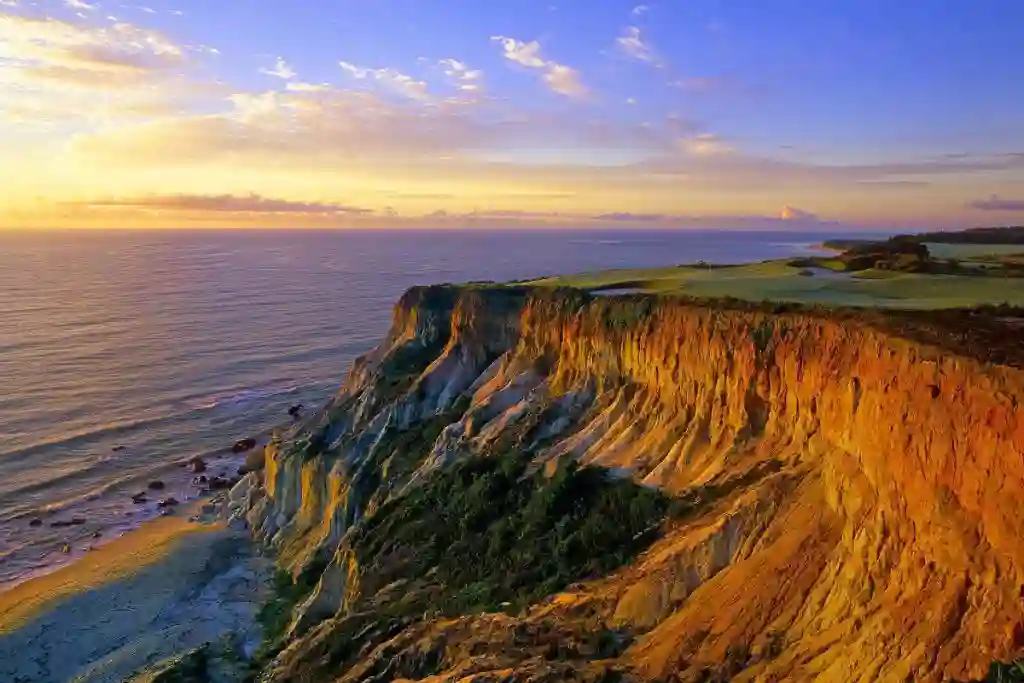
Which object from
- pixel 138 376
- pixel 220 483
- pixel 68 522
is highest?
pixel 138 376

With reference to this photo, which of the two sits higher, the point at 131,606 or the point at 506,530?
the point at 506,530

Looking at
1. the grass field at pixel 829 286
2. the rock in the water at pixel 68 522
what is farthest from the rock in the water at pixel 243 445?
the grass field at pixel 829 286

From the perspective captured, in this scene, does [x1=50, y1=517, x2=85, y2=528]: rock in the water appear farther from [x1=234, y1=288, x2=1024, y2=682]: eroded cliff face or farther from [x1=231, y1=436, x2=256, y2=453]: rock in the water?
[x1=234, y1=288, x2=1024, y2=682]: eroded cliff face

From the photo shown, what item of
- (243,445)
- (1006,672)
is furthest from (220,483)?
(1006,672)

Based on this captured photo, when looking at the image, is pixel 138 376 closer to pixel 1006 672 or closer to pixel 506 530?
pixel 506 530

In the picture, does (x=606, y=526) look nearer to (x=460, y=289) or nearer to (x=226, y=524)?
(x=460, y=289)

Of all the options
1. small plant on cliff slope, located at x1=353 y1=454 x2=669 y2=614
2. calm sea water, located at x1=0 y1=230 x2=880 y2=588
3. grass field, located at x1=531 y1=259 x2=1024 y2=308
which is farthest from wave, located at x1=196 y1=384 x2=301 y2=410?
small plant on cliff slope, located at x1=353 y1=454 x2=669 y2=614

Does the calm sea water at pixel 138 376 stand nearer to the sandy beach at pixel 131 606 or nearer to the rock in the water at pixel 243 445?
the rock in the water at pixel 243 445
